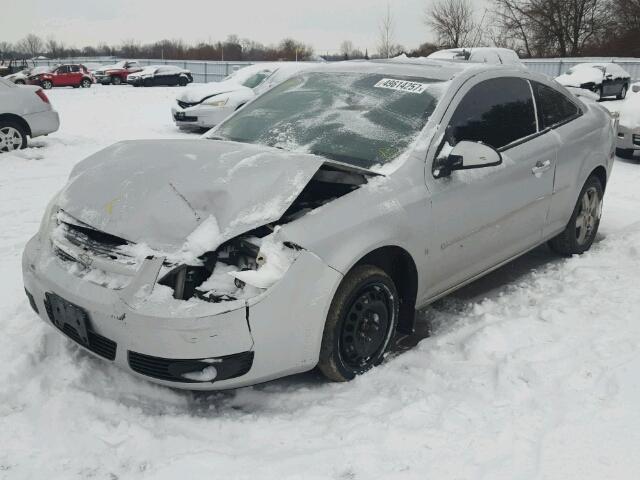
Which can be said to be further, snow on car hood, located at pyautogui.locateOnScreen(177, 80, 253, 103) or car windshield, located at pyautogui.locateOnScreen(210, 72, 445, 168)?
snow on car hood, located at pyautogui.locateOnScreen(177, 80, 253, 103)

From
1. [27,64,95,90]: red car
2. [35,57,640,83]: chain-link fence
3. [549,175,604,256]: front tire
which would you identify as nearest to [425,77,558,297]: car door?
[549,175,604,256]: front tire

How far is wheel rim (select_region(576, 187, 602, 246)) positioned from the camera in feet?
16.2

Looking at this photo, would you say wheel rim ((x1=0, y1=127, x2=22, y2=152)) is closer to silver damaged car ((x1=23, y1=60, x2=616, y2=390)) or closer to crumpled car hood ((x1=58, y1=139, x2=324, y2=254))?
silver damaged car ((x1=23, y1=60, x2=616, y2=390))

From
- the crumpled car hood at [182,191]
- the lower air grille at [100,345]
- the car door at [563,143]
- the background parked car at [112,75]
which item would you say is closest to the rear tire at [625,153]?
the car door at [563,143]

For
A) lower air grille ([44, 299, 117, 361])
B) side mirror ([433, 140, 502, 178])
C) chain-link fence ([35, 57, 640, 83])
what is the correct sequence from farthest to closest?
chain-link fence ([35, 57, 640, 83]) < side mirror ([433, 140, 502, 178]) < lower air grille ([44, 299, 117, 361])

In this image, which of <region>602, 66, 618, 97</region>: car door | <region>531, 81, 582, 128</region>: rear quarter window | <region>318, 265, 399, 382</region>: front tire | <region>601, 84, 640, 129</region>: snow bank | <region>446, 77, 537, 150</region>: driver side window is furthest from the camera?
<region>602, 66, 618, 97</region>: car door

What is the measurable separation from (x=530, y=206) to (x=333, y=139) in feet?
5.06

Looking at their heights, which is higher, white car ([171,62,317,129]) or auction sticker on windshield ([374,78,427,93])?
auction sticker on windshield ([374,78,427,93])

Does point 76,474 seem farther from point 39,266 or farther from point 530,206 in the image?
point 530,206

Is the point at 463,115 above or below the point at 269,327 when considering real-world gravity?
above

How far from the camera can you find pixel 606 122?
5086 millimetres

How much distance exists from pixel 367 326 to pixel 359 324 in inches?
2.8

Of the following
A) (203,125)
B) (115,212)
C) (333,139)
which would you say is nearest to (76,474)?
(115,212)

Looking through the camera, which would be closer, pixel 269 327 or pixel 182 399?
pixel 269 327
